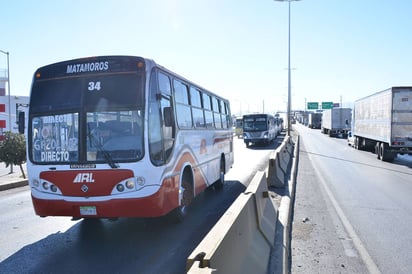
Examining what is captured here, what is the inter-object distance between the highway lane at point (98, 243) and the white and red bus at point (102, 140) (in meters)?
0.54

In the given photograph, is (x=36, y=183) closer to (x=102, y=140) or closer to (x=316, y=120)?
(x=102, y=140)

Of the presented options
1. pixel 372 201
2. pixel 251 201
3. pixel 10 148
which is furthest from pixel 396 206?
pixel 10 148

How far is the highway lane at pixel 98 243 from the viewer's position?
464 centimetres

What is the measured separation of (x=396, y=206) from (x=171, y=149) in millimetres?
5687

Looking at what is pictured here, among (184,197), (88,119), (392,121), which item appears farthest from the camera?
(392,121)

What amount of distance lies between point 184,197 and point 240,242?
335 centimetres

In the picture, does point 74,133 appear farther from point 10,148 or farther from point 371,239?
point 10,148

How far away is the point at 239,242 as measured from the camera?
346 centimetres

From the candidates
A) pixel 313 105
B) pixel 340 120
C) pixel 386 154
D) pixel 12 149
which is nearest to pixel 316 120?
pixel 313 105

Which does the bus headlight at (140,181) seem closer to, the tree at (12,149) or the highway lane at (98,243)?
the highway lane at (98,243)

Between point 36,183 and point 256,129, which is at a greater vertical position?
point 256,129

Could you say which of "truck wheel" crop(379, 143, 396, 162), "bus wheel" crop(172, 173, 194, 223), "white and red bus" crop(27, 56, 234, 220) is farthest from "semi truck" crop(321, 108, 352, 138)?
"white and red bus" crop(27, 56, 234, 220)

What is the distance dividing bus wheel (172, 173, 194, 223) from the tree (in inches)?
282

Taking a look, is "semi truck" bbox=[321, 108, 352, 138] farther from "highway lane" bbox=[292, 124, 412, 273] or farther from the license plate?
the license plate
